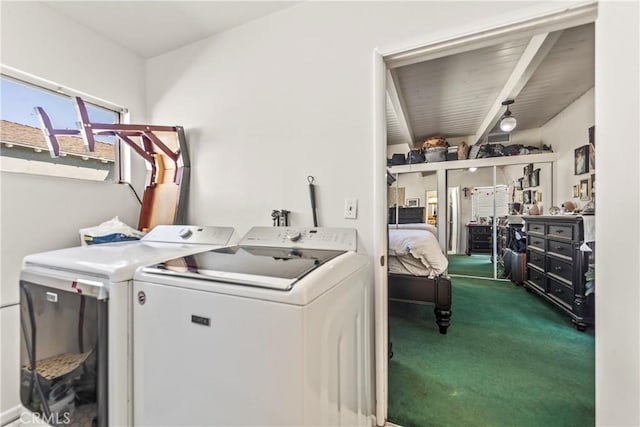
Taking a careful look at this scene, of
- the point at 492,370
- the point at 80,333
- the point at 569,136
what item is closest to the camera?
Result: the point at 80,333

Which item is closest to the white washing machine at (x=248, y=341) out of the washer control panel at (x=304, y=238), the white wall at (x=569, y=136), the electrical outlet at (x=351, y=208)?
the washer control panel at (x=304, y=238)

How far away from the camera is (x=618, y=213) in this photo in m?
1.05

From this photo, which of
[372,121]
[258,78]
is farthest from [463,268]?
[258,78]

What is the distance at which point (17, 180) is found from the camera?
1.58 meters

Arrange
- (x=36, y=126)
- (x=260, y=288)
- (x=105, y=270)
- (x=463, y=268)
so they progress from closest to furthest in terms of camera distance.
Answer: (x=260, y=288) < (x=105, y=270) < (x=36, y=126) < (x=463, y=268)

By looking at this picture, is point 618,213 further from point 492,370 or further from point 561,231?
point 561,231

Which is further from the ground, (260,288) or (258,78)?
(258,78)

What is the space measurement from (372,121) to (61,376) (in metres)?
1.91

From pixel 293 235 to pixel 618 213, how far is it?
1.40m

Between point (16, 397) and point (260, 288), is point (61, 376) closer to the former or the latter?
point (16, 397)

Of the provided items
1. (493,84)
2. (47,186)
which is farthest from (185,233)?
(493,84)

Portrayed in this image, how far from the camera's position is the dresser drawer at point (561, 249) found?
105 inches

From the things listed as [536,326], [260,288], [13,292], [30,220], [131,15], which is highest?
[131,15]

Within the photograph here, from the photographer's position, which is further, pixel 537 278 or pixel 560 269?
pixel 537 278
